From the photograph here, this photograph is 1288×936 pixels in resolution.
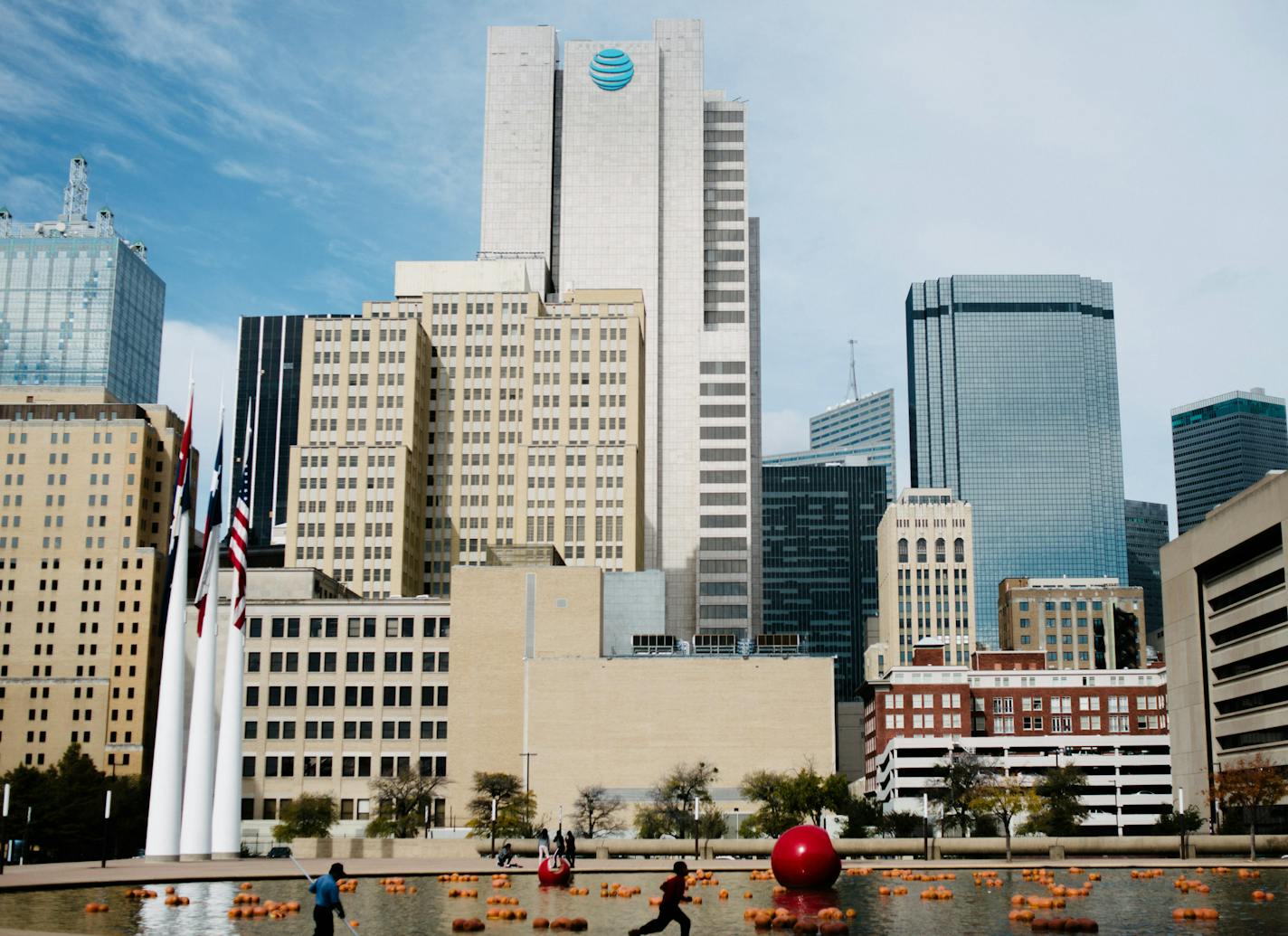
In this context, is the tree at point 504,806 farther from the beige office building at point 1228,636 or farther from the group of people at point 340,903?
the group of people at point 340,903

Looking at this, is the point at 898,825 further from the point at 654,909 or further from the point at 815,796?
the point at 654,909

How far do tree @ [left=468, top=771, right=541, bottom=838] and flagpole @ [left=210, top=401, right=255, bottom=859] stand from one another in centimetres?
5006

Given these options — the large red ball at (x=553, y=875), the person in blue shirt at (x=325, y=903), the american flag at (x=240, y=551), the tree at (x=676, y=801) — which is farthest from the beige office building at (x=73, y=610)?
the person in blue shirt at (x=325, y=903)

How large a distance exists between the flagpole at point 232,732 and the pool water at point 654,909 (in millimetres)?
14468

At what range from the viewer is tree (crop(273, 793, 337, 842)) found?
136375mm

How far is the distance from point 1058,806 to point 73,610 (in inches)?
4912

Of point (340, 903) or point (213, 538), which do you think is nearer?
point (340, 903)

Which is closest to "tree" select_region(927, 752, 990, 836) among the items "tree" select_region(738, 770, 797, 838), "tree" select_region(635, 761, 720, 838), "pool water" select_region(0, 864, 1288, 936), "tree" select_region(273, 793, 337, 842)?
"tree" select_region(738, 770, 797, 838)

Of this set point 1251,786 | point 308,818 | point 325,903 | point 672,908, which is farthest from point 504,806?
point 325,903

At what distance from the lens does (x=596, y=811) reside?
14025 centimetres

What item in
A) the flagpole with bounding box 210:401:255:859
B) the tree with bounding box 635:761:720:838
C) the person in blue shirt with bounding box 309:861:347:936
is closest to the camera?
Result: the person in blue shirt with bounding box 309:861:347:936

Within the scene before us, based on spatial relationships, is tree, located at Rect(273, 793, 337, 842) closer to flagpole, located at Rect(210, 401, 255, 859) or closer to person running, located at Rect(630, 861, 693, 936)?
flagpole, located at Rect(210, 401, 255, 859)

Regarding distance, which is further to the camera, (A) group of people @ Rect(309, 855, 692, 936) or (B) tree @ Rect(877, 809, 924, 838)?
(B) tree @ Rect(877, 809, 924, 838)

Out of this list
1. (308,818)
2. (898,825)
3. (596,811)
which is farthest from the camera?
(898,825)
